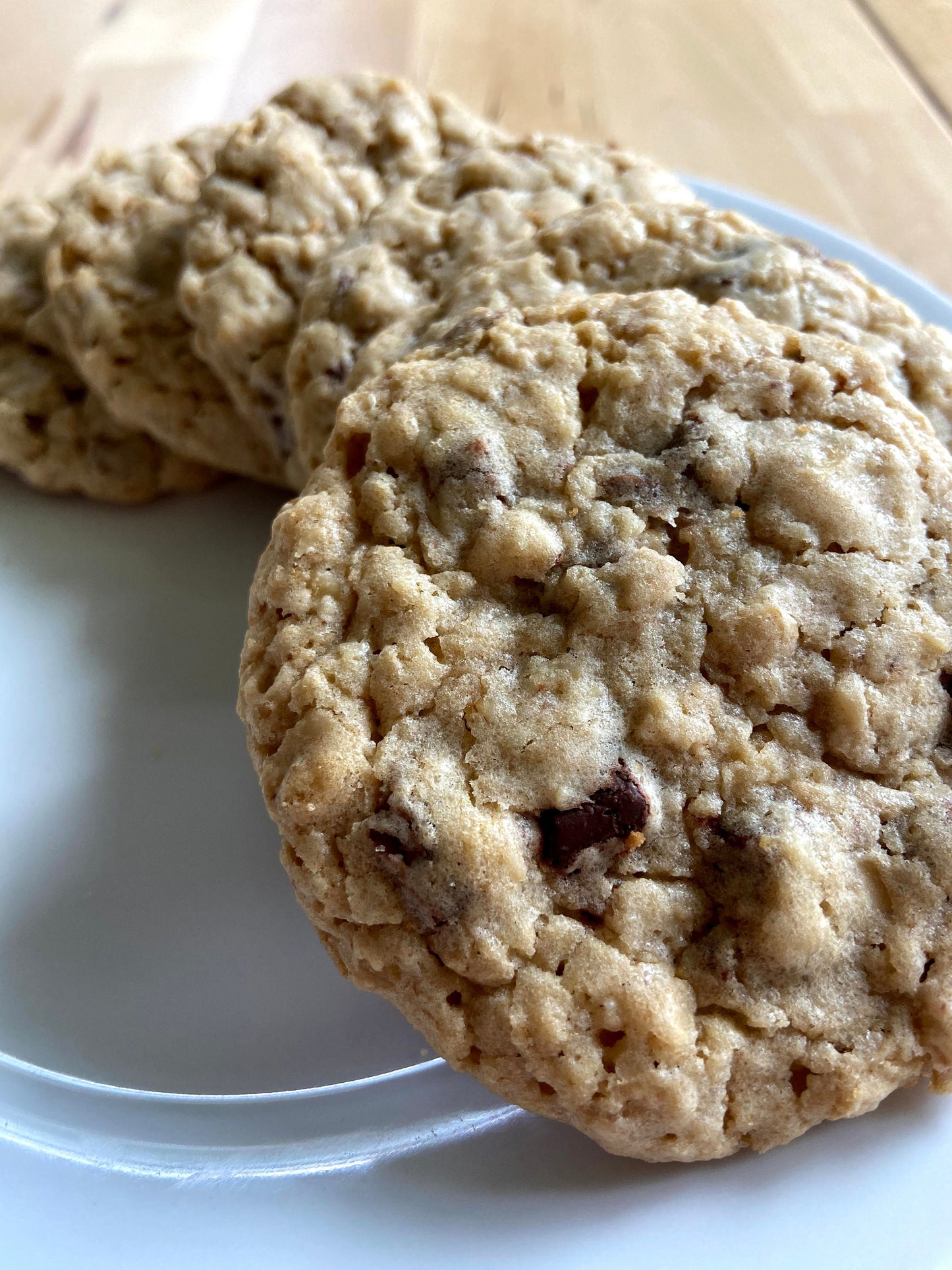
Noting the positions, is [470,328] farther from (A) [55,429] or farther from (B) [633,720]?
(A) [55,429]

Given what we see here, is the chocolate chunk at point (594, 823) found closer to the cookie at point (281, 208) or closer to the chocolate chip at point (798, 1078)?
the chocolate chip at point (798, 1078)

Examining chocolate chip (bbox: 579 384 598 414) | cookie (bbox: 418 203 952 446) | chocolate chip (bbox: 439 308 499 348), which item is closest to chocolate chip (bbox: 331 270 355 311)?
cookie (bbox: 418 203 952 446)

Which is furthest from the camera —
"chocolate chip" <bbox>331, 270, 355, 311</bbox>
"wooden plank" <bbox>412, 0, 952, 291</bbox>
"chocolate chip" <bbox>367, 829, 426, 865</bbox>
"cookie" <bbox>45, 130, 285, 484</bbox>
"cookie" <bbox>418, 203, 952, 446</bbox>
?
"wooden plank" <bbox>412, 0, 952, 291</bbox>

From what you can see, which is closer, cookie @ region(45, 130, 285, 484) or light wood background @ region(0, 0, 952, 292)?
cookie @ region(45, 130, 285, 484)

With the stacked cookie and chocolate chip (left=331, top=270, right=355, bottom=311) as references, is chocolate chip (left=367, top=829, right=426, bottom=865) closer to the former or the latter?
the stacked cookie

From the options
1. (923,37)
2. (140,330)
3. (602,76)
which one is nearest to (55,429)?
(140,330)

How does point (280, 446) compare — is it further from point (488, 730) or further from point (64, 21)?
point (64, 21)

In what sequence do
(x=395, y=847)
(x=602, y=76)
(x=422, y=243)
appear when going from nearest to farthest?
1. (x=395, y=847)
2. (x=422, y=243)
3. (x=602, y=76)
